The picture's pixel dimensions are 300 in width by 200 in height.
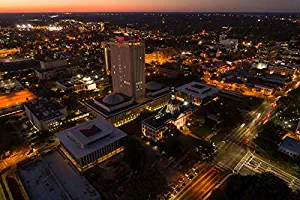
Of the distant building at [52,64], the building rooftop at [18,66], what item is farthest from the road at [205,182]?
the building rooftop at [18,66]

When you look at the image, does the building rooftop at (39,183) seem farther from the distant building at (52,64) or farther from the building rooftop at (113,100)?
the distant building at (52,64)

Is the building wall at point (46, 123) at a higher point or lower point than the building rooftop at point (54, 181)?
higher

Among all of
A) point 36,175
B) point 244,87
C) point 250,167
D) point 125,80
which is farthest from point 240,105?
point 36,175

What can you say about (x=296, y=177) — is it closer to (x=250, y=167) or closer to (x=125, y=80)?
(x=250, y=167)

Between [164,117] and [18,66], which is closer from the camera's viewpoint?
[164,117]

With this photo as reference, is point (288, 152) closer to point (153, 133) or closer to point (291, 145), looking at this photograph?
point (291, 145)

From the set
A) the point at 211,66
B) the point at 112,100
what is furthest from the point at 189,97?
the point at 211,66
